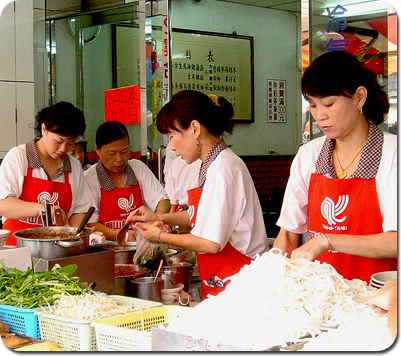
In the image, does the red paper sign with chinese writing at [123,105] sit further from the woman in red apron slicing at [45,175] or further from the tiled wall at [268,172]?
the tiled wall at [268,172]

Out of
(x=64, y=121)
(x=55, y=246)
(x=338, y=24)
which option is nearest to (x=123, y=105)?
(x=64, y=121)

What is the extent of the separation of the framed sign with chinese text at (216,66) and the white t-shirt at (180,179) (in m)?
2.46

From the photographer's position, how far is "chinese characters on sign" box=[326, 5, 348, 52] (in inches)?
175

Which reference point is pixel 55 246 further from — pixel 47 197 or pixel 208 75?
pixel 208 75

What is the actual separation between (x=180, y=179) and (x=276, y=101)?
3.66 m

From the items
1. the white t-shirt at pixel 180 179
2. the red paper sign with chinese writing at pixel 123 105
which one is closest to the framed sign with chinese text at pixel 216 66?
the red paper sign with chinese writing at pixel 123 105

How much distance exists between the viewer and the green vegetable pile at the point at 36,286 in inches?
91.8

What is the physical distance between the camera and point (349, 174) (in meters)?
2.82

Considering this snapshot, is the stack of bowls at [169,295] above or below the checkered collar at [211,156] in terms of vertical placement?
below

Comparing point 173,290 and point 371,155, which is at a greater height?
point 371,155

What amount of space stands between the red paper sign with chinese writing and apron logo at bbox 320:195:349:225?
3.48 meters

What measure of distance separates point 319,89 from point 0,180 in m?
2.34

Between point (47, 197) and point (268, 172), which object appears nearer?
point (47, 197)

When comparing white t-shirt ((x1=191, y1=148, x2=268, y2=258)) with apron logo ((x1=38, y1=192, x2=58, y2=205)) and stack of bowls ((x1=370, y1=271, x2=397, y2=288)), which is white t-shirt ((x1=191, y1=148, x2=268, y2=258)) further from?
apron logo ((x1=38, y1=192, x2=58, y2=205))
